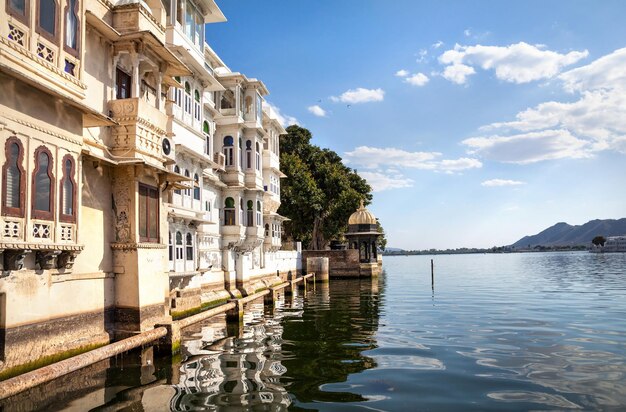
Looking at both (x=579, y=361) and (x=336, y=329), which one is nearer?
(x=579, y=361)

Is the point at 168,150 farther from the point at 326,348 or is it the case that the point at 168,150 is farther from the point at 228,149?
the point at 228,149

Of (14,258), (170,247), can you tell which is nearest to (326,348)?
(14,258)

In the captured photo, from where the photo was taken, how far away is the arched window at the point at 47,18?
33.4 feet

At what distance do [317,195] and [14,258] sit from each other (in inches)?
1667

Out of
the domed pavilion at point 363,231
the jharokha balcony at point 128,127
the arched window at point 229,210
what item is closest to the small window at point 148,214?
the jharokha balcony at point 128,127

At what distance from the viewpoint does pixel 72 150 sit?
37.1 feet

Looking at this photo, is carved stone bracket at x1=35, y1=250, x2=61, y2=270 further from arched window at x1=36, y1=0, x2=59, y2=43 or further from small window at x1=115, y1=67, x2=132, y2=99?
small window at x1=115, y1=67, x2=132, y2=99

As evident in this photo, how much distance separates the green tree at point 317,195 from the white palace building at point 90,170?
29.7m

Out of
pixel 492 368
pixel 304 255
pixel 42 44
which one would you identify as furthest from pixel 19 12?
pixel 304 255

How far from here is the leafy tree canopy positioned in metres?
51.9

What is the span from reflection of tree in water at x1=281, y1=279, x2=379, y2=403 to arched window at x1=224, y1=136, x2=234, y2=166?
10894 mm

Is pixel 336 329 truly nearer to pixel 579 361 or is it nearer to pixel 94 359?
pixel 579 361

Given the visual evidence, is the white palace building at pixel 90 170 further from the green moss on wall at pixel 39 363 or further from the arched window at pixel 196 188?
the arched window at pixel 196 188

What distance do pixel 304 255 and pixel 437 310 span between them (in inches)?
1096
